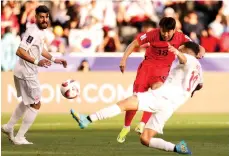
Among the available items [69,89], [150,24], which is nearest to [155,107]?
[69,89]

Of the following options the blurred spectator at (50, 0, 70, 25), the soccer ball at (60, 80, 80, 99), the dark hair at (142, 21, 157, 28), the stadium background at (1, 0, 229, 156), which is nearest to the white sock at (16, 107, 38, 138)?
the soccer ball at (60, 80, 80, 99)

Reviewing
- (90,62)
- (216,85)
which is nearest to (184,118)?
(216,85)

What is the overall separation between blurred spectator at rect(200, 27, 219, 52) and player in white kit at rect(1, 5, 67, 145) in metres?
9.24

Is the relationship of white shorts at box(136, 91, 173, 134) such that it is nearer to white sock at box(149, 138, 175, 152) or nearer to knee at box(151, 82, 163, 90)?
white sock at box(149, 138, 175, 152)

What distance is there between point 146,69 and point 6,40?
27.5 ft

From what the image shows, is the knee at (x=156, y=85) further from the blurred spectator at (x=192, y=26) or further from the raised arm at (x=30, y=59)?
the blurred spectator at (x=192, y=26)

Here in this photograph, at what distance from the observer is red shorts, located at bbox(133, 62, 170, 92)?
1514 cm

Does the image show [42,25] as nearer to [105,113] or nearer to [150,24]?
[105,113]

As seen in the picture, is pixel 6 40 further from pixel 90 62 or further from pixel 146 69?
pixel 146 69

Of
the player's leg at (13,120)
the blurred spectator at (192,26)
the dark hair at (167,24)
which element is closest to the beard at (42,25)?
the player's leg at (13,120)

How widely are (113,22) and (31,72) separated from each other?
9059mm

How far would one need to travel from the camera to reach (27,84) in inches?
581

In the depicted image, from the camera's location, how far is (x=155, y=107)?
11.6 meters

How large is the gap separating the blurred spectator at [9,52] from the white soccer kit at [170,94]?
1137cm
